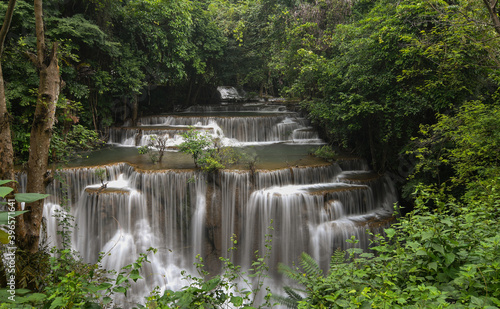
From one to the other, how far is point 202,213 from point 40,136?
5089 mm

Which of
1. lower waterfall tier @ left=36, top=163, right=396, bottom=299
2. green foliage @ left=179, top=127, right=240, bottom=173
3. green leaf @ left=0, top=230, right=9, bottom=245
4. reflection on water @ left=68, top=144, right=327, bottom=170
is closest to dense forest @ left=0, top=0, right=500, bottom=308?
green leaf @ left=0, top=230, right=9, bottom=245

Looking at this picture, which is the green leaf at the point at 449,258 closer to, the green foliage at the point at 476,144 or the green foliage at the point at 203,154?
the green foliage at the point at 476,144

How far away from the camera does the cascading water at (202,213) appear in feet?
25.9

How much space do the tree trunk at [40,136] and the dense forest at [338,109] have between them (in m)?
0.02

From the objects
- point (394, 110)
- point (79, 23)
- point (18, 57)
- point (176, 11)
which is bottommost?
point (394, 110)

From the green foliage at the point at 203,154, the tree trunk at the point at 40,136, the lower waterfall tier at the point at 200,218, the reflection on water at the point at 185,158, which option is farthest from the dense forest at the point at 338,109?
the green foliage at the point at 203,154

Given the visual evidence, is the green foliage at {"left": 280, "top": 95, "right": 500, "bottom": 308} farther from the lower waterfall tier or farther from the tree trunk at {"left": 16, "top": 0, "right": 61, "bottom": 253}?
the lower waterfall tier

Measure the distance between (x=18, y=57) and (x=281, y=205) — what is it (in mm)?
8977

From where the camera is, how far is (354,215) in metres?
8.62

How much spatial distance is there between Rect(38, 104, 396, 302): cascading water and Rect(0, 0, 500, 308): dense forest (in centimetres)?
73

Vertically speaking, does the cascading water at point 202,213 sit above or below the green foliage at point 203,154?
below

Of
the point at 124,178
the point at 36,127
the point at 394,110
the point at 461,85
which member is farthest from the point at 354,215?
the point at 36,127

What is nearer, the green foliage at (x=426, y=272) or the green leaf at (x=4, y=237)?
the green leaf at (x=4, y=237)

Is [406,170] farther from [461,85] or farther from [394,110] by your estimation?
[461,85]
